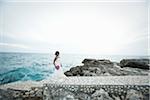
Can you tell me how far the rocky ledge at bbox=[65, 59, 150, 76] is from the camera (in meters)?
2.96

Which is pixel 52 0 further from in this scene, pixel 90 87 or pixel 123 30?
pixel 90 87

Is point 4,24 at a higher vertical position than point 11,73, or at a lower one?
higher

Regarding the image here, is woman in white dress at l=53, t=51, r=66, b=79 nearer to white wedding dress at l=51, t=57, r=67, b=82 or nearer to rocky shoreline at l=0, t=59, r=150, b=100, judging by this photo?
white wedding dress at l=51, t=57, r=67, b=82

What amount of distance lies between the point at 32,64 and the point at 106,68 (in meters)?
1.29

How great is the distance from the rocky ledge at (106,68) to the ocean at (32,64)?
7 centimetres

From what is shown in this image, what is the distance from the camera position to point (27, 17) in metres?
3.10

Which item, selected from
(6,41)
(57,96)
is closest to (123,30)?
(57,96)

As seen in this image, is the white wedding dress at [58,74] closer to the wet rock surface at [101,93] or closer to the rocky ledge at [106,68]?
the rocky ledge at [106,68]

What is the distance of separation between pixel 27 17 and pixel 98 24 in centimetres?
128

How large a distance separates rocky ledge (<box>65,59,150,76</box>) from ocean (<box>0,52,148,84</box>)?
0.07 m

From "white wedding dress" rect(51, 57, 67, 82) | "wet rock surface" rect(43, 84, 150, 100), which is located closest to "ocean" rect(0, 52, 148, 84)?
"white wedding dress" rect(51, 57, 67, 82)

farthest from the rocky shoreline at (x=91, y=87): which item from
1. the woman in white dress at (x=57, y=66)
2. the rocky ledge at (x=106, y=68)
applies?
the woman in white dress at (x=57, y=66)

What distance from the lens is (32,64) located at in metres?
3.00

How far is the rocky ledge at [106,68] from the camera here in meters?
2.96
